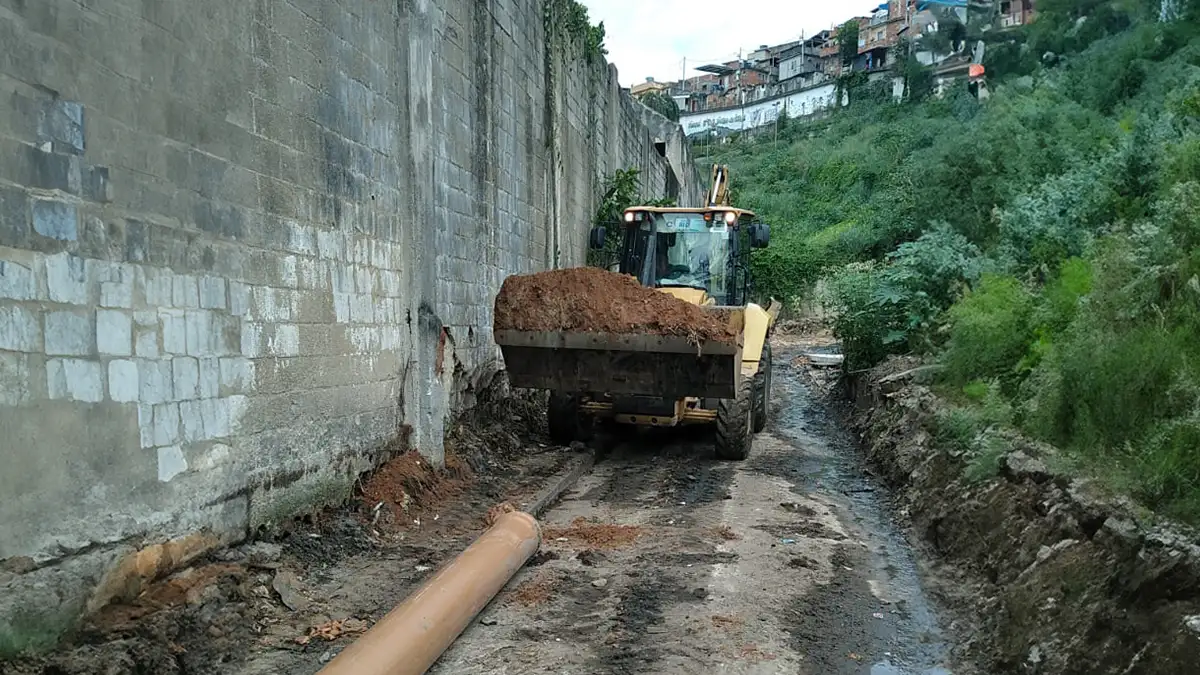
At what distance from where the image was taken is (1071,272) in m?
8.13

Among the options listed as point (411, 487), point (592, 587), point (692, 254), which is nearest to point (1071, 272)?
point (692, 254)

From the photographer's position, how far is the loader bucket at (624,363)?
788 cm

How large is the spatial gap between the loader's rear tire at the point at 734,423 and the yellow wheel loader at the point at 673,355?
11 millimetres

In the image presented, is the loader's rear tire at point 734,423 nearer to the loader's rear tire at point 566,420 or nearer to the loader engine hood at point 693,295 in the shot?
the loader engine hood at point 693,295

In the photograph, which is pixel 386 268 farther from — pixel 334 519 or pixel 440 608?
pixel 440 608

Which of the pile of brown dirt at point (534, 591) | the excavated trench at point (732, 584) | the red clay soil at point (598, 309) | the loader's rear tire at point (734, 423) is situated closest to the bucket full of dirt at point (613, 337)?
the red clay soil at point (598, 309)

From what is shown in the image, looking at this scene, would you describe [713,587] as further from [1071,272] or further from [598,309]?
[1071,272]

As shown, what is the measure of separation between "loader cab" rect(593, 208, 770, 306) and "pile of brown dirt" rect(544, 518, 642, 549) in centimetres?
413

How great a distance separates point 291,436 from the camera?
5.89m

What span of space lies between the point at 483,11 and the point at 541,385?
4.54 metres

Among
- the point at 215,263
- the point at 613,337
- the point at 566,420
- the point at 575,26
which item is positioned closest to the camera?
the point at 215,263

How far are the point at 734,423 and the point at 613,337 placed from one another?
1.90 metres

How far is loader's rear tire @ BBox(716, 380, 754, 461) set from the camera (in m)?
8.99

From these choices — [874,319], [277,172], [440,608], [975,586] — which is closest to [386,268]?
[277,172]
